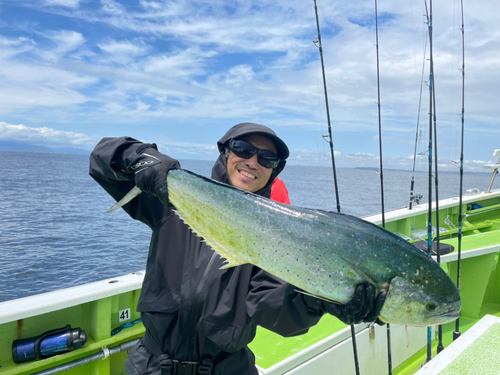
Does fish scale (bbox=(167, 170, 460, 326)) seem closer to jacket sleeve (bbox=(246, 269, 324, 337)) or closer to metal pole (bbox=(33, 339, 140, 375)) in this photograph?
jacket sleeve (bbox=(246, 269, 324, 337))

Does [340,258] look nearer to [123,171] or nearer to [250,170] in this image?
[250,170]

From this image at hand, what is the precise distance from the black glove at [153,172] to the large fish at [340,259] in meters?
0.50

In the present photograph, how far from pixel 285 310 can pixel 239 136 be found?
1.12 meters

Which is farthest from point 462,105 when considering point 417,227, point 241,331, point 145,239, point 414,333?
point 145,239

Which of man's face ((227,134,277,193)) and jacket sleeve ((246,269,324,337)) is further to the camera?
man's face ((227,134,277,193))

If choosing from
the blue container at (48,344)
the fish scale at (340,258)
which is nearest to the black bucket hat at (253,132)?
the fish scale at (340,258)

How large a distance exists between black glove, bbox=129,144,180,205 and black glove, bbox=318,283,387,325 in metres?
1.07

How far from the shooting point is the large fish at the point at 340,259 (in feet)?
4.99

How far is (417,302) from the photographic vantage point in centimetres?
153

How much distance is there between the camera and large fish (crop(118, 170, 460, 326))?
4.99ft

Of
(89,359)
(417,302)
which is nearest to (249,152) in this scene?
(417,302)

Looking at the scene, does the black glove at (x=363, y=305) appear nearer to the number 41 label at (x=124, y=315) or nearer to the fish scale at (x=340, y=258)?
the fish scale at (x=340, y=258)

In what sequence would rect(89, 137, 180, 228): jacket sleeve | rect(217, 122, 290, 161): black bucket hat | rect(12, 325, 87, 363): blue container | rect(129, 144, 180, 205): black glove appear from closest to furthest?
rect(129, 144, 180, 205): black glove < rect(89, 137, 180, 228): jacket sleeve < rect(217, 122, 290, 161): black bucket hat < rect(12, 325, 87, 363): blue container

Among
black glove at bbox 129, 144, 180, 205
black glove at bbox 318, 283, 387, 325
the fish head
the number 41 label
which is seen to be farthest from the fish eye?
the number 41 label
